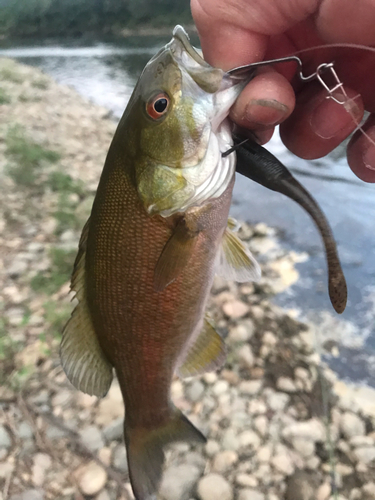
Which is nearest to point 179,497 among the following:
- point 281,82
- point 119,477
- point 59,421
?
point 119,477

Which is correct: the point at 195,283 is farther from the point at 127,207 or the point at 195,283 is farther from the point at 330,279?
the point at 330,279

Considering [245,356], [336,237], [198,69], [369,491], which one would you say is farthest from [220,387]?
[336,237]

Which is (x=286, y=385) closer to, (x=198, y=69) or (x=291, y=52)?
(x=291, y=52)

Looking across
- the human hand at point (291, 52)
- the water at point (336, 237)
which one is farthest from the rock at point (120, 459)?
the human hand at point (291, 52)

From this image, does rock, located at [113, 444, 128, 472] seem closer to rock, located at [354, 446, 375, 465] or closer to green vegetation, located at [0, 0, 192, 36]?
rock, located at [354, 446, 375, 465]

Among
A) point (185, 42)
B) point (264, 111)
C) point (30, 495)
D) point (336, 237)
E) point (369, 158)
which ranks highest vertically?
point (185, 42)

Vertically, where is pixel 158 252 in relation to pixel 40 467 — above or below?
above

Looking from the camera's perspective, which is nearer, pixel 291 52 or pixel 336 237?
pixel 291 52
